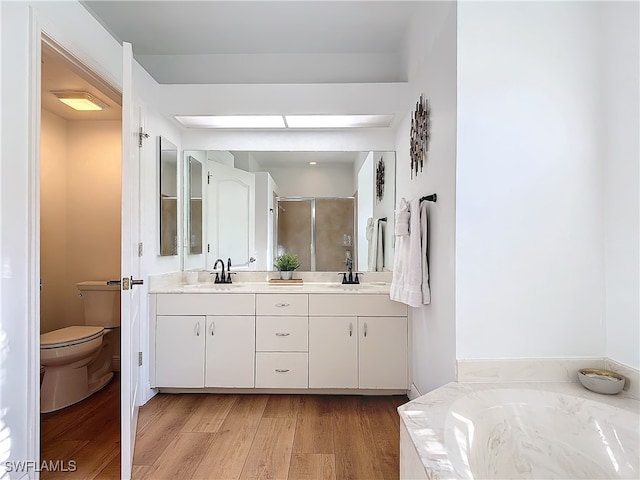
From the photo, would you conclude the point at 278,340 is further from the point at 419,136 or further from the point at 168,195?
the point at 419,136

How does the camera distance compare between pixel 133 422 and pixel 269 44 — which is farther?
pixel 269 44

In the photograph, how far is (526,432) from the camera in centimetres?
150

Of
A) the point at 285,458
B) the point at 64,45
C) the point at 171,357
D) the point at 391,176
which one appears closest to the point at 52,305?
the point at 171,357

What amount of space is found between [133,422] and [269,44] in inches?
108

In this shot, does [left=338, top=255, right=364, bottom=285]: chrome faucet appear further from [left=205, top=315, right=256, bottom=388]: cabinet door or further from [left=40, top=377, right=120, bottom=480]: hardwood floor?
[left=40, top=377, right=120, bottom=480]: hardwood floor

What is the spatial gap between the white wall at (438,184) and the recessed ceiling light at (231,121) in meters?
1.10

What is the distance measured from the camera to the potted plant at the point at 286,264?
3.31m

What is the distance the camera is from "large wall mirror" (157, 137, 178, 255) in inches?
117

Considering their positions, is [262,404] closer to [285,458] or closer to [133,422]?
[285,458]

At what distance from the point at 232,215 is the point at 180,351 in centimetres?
118

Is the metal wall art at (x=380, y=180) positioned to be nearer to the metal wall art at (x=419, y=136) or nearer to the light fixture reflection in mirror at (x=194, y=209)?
the metal wall art at (x=419, y=136)

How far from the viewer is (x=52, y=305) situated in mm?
3508

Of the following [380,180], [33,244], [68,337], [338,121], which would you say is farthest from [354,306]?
[68,337]

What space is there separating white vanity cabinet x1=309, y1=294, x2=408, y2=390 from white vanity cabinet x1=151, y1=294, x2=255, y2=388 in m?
0.48
